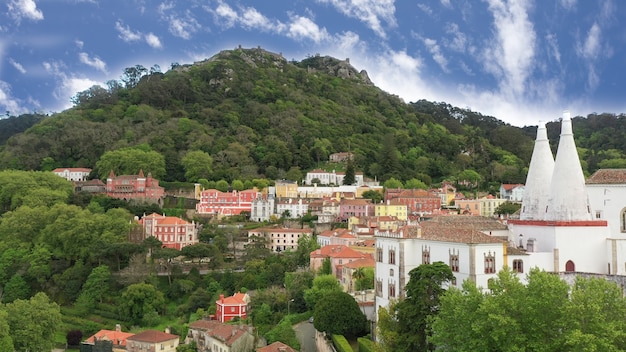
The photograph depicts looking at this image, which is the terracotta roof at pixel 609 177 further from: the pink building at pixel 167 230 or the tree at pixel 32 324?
the pink building at pixel 167 230

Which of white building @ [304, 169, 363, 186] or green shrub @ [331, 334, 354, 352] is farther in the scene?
white building @ [304, 169, 363, 186]

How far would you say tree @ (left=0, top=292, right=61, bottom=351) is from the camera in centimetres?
4006

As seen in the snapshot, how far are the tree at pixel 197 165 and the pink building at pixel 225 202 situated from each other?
31.8ft

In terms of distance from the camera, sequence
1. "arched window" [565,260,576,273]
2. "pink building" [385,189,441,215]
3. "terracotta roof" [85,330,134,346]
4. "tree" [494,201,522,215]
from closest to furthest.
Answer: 1. "arched window" [565,260,576,273]
2. "terracotta roof" [85,330,134,346]
3. "tree" [494,201,522,215]
4. "pink building" [385,189,441,215]

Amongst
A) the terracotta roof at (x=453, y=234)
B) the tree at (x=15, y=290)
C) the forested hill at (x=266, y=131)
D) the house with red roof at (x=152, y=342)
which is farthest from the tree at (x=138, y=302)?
the forested hill at (x=266, y=131)

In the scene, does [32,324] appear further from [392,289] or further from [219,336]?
[392,289]

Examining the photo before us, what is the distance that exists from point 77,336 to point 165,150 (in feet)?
164

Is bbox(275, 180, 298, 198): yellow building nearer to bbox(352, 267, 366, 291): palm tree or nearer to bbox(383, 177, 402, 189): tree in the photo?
bbox(383, 177, 402, 189): tree

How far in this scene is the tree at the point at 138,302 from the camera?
50906 millimetres

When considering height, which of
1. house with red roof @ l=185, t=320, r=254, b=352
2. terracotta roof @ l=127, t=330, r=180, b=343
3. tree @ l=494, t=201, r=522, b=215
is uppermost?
tree @ l=494, t=201, r=522, b=215

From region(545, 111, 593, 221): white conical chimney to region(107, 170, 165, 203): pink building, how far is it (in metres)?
58.0

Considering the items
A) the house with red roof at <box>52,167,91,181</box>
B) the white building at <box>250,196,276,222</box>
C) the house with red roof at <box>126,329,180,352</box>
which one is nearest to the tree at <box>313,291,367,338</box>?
the house with red roof at <box>126,329,180,352</box>

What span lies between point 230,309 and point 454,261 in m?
22.1

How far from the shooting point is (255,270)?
2143 inches
